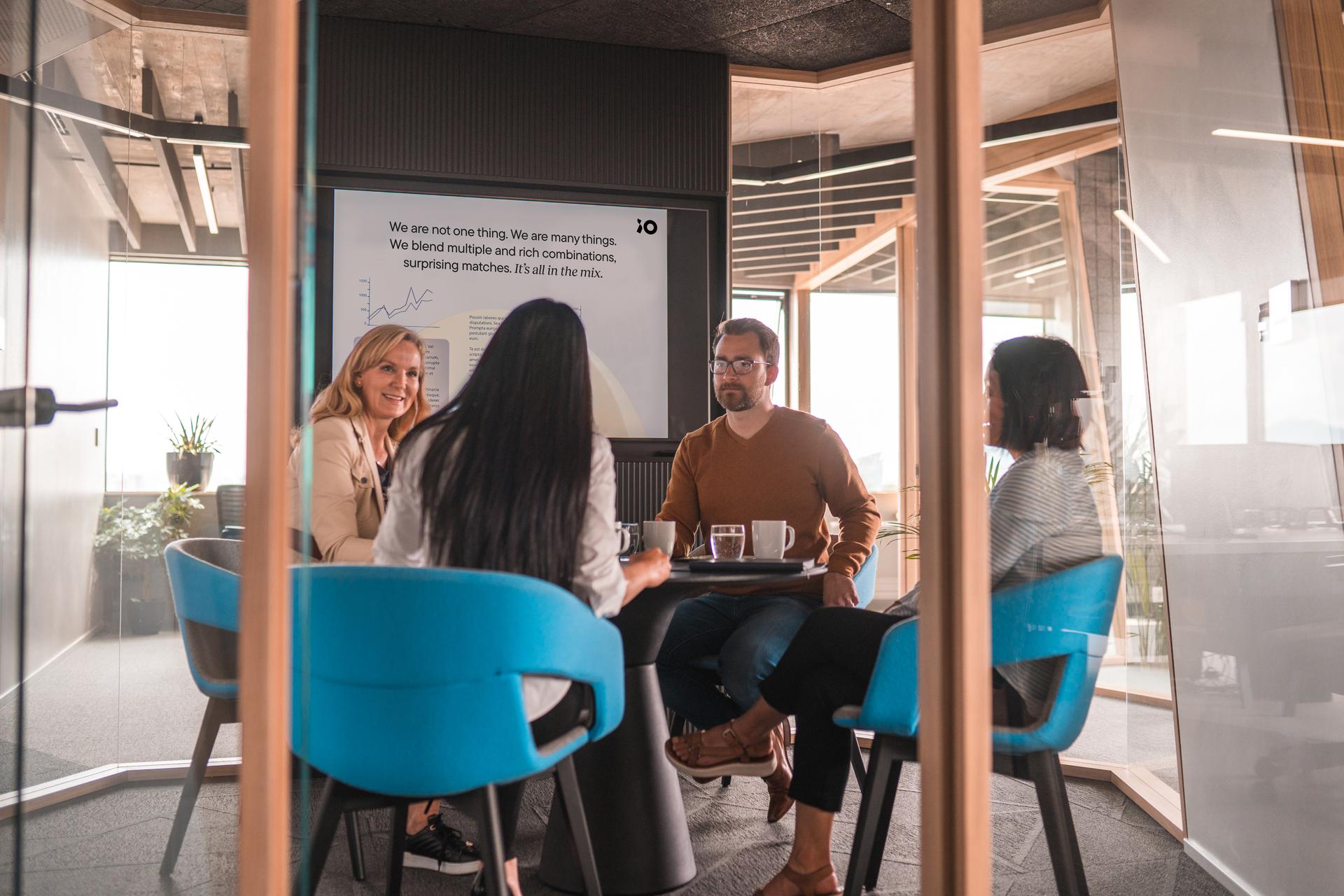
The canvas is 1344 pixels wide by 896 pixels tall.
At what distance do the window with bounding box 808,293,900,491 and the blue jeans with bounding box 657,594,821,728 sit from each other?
1.60 meters

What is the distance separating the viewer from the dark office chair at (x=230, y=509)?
1.55 m

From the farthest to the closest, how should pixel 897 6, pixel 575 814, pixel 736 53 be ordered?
1. pixel 736 53
2. pixel 897 6
3. pixel 575 814

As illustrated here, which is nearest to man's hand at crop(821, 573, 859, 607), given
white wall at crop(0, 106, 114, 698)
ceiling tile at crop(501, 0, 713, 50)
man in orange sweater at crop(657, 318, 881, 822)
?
man in orange sweater at crop(657, 318, 881, 822)

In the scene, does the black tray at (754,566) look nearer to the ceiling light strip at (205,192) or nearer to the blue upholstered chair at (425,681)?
the blue upholstered chair at (425,681)

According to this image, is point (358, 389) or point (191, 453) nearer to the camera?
point (191, 453)

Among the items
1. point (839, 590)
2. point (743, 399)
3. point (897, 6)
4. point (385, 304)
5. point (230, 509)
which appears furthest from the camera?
point (385, 304)

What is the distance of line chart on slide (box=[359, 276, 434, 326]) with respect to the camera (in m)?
4.18

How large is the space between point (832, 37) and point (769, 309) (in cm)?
117

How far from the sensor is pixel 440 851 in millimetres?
2826

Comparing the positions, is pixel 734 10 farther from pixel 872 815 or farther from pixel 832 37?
pixel 872 815

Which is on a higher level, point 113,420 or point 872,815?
point 113,420

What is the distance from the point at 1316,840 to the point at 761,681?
1231mm

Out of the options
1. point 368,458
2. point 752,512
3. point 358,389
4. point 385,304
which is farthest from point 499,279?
point 368,458

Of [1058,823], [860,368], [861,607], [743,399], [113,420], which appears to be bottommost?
[1058,823]
